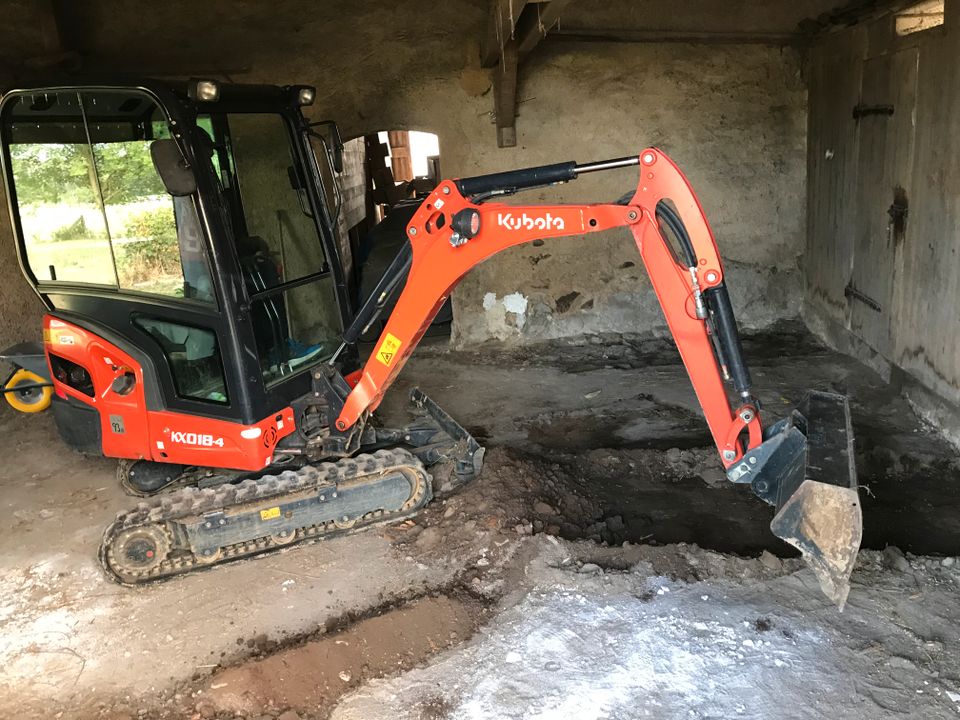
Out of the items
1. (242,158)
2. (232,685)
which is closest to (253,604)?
(232,685)

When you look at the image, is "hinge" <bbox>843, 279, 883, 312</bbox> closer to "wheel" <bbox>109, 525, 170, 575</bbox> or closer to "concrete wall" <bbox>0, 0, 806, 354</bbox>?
"concrete wall" <bbox>0, 0, 806, 354</bbox>

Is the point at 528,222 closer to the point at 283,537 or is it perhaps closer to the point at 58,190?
the point at 283,537

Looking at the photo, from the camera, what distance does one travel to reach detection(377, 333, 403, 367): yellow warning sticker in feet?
14.1

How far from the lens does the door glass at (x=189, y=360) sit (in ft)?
14.0

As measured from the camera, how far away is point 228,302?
13.2 feet

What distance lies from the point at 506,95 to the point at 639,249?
4.45 m

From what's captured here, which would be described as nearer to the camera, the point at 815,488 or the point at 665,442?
the point at 815,488

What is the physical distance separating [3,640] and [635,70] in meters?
7.06

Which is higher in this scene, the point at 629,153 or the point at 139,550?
the point at 629,153

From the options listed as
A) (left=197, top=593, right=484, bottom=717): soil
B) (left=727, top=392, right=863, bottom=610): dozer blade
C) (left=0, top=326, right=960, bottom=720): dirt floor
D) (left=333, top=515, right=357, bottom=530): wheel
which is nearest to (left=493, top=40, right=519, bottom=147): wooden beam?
(left=0, top=326, right=960, bottom=720): dirt floor

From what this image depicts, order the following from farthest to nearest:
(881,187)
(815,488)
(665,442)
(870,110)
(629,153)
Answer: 1. (629,153)
2. (870,110)
3. (881,187)
4. (665,442)
5. (815,488)

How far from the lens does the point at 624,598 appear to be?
12.3ft

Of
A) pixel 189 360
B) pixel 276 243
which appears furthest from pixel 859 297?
pixel 189 360

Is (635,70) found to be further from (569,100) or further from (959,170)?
(959,170)
